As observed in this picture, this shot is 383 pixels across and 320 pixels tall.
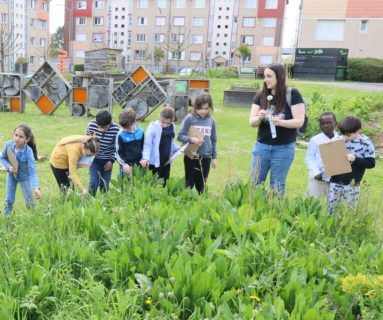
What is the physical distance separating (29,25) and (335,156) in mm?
55821

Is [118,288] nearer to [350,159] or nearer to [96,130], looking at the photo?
[350,159]

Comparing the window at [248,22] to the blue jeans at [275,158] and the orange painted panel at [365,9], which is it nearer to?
the orange painted panel at [365,9]

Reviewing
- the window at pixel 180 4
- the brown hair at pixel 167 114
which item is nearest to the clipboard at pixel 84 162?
the brown hair at pixel 167 114

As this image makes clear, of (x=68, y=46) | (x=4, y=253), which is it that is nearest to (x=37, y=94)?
(x=4, y=253)

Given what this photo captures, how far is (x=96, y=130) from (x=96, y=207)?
2.00 m

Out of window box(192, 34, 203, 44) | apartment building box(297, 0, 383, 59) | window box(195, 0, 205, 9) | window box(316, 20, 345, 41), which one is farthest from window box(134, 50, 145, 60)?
window box(316, 20, 345, 41)

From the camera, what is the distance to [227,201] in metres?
3.49

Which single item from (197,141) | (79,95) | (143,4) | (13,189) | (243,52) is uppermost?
(143,4)

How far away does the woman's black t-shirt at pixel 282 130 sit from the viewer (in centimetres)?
438

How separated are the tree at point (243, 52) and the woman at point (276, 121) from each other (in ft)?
149

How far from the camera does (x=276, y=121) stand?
4.26 m

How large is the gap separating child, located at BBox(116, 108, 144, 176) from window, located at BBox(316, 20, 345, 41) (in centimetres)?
3401

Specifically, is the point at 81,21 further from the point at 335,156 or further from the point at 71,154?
the point at 335,156

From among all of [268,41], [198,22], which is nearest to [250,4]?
[268,41]
